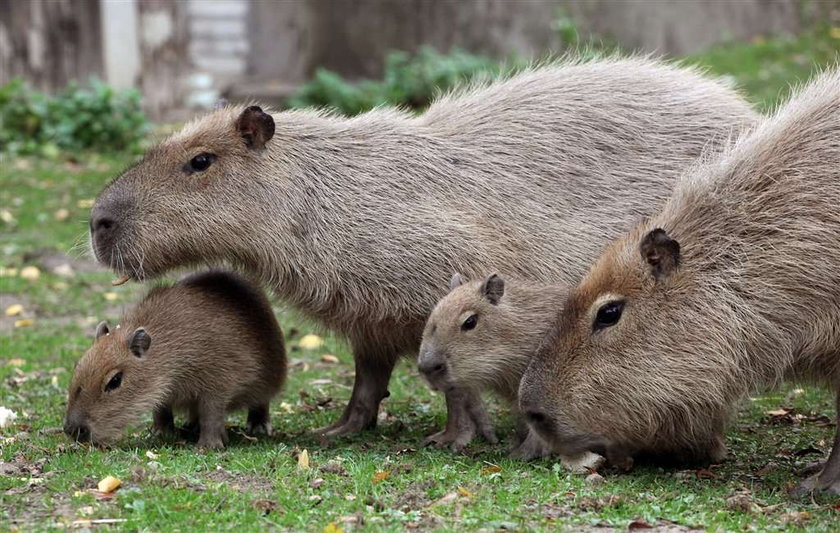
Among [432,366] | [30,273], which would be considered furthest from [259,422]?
[30,273]

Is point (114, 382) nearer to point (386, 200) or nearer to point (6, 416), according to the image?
point (6, 416)

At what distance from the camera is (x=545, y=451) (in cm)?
618

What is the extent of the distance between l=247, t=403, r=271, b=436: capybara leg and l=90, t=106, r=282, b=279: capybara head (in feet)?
2.90

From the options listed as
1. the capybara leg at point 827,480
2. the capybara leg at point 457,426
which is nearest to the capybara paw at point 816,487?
the capybara leg at point 827,480

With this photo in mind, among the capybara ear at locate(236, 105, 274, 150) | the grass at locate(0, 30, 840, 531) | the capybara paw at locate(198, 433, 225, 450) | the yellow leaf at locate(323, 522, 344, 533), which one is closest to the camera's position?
the yellow leaf at locate(323, 522, 344, 533)

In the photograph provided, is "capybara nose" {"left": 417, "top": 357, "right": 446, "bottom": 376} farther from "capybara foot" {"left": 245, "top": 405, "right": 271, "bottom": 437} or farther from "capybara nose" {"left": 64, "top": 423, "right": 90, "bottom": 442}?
"capybara nose" {"left": 64, "top": 423, "right": 90, "bottom": 442}

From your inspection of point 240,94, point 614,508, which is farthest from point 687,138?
point 240,94

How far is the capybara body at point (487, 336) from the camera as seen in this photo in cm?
609

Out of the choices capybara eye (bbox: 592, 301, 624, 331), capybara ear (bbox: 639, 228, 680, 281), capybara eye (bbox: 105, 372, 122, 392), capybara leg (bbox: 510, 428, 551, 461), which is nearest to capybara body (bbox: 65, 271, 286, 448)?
capybara eye (bbox: 105, 372, 122, 392)

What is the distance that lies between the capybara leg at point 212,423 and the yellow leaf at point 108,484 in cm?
114

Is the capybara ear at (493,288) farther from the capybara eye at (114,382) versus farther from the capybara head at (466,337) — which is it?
the capybara eye at (114,382)

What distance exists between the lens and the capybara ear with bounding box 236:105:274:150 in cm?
662

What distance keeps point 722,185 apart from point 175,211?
8.74ft

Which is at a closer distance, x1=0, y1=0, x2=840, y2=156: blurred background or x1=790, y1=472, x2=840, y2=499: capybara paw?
x1=790, y1=472, x2=840, y2=499: capybara paw
